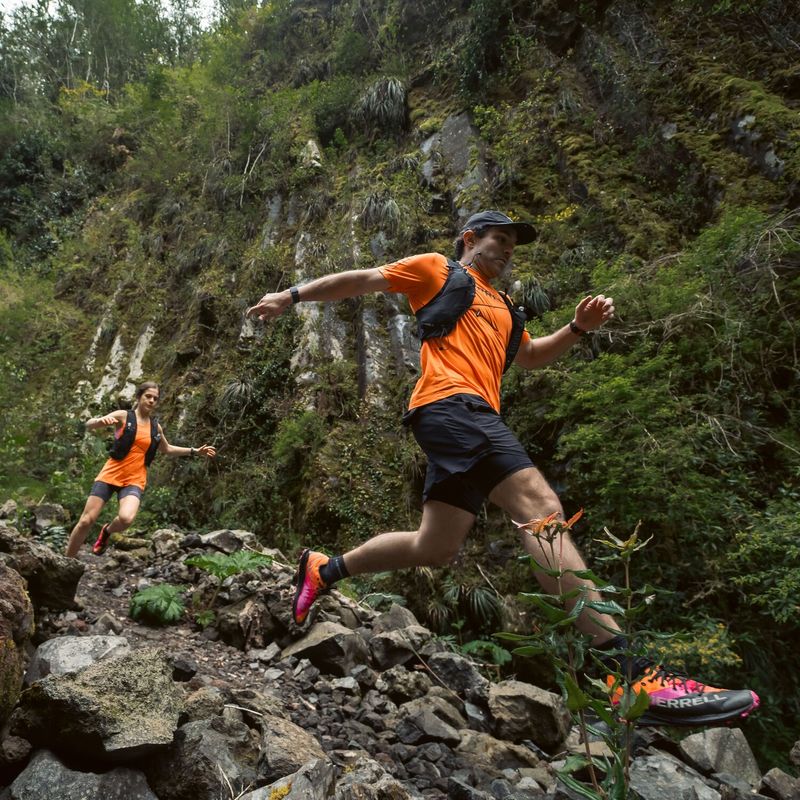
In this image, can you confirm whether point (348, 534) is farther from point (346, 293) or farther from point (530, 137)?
point (530, 137)

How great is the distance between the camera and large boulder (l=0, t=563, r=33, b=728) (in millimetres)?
1614

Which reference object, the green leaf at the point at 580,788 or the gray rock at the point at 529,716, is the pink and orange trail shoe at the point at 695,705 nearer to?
the gray rock at the point at 529,716

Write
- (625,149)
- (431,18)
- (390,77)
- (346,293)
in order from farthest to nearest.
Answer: (431,18) < (390,77) < (625,149) < (346,293)

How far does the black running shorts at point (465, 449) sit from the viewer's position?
2496 millimetres

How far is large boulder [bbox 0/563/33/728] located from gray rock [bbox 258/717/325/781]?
765 mm

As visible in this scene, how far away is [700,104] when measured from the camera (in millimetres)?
7211

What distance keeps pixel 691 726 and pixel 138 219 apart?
19.2 m

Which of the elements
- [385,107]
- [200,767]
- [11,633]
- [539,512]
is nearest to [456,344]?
[539,512]

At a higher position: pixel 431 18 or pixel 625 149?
pixel 431 18

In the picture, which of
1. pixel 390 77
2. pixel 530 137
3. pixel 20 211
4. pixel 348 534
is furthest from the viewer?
pixel 20 211

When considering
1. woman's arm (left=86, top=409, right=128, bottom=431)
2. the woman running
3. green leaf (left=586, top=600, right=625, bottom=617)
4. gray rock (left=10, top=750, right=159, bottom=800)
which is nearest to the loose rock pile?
gray rock (left=10, top=750, right=159, bottom=800)

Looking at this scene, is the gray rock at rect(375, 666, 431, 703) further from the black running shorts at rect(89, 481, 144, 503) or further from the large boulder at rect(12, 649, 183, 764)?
the black running shorts at rect(89, 481, 144, 503)

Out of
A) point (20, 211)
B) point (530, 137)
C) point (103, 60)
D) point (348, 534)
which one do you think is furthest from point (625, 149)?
point (103, 60)

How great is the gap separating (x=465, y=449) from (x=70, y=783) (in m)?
1.76
